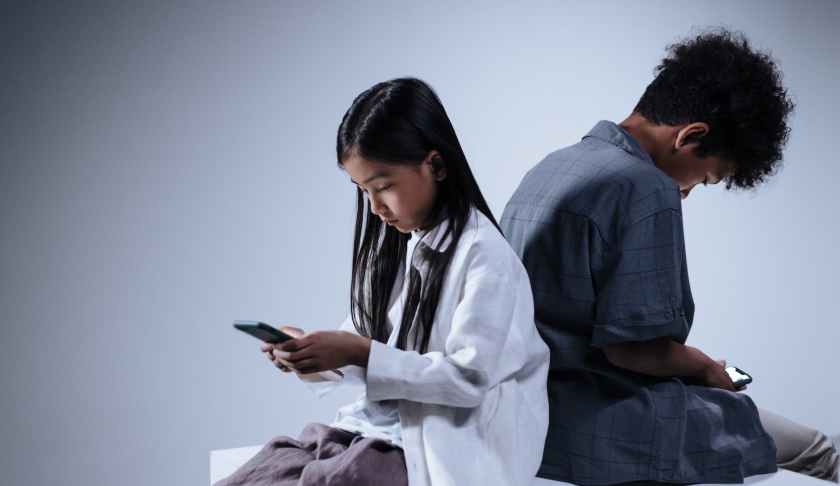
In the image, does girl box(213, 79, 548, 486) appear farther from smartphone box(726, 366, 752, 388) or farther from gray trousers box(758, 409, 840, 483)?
gray trousers box(758, 409, 840, 483)

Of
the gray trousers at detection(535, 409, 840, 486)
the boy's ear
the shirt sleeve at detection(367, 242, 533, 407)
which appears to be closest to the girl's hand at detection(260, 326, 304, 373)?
the shirt sleeve at detection(367, 242, 533, 407)

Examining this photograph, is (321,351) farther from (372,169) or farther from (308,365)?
(372,169)

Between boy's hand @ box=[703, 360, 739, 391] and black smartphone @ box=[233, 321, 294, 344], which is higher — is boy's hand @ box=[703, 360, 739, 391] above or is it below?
below

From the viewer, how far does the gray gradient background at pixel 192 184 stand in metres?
1.94

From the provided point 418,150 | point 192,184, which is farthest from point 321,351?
point 192,184

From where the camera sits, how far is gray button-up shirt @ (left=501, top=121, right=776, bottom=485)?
1.15 m

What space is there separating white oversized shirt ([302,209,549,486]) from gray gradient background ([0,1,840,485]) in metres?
1.06

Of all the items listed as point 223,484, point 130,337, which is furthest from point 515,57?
point 223,484

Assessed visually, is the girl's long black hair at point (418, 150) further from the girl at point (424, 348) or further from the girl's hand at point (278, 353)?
the girl's hand at point (278, 353)

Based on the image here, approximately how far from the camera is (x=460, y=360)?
100 centimetres

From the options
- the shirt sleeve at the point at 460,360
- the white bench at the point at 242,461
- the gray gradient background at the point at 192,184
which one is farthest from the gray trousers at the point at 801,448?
the gray gradient background at the point at 192,184

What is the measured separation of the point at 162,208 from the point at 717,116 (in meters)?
1.29

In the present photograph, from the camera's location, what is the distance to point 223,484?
3.60 ft

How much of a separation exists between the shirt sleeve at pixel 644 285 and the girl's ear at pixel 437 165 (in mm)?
263
